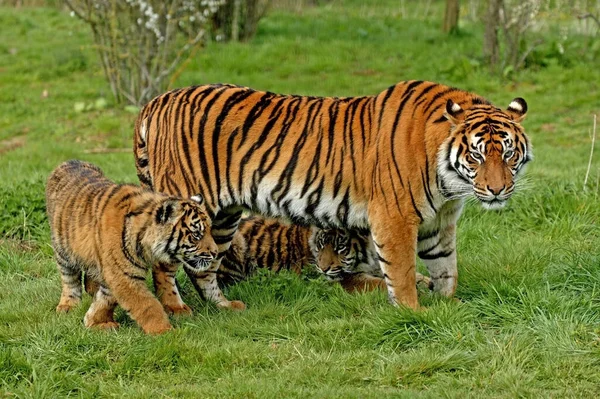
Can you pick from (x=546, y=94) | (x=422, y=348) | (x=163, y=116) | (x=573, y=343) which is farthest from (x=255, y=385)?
(x=546, y=94)

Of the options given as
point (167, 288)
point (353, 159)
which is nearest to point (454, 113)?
point (353, 159)

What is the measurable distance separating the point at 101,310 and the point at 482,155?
104 inches

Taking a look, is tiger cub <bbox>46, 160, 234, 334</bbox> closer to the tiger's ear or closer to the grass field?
the grass field

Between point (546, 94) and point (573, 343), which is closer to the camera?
point (573, 343)

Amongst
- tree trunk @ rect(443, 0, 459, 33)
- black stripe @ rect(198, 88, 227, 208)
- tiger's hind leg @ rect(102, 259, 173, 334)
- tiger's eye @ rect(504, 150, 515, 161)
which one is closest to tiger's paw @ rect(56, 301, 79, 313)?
tiger's hind leg @ rect(102, 259, 173, 334)

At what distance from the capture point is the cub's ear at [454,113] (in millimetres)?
5656

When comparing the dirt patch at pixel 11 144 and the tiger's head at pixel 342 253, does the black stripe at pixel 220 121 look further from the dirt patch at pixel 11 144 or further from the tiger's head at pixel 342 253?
the dirt patch at pixel 11 144

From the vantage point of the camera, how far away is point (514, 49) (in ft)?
46.9

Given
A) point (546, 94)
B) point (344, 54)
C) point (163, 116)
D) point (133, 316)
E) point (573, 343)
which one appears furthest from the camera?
point (344, 54)

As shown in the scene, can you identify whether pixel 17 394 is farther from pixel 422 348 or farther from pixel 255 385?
pixel 422 348

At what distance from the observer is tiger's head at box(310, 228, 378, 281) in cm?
688

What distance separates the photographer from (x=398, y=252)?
5.84 metres

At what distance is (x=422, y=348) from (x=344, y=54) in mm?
11349

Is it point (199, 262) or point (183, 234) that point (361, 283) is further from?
point (183, 234)
